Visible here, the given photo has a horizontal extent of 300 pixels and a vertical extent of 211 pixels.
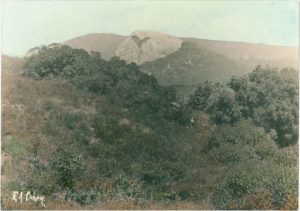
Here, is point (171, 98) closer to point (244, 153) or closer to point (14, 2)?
point (244, 153)

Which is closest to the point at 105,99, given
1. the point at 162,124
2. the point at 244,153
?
the point at 162,124

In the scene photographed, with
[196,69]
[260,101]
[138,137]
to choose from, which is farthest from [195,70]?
[138,137]

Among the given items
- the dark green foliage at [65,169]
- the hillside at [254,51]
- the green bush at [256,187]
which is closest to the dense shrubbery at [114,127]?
the dark green foliage at [65,169]

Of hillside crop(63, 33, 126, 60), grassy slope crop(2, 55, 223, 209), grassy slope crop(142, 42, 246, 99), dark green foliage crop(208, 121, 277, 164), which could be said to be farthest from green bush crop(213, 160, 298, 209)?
hillside crop(63, 33, 126, 60)

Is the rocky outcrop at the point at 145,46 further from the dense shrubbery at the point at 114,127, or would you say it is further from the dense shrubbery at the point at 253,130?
the dense shrubbery at the point at 253,130

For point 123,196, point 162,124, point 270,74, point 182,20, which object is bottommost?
point 123,196

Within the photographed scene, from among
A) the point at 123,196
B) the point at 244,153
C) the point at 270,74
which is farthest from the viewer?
the point at 270,74

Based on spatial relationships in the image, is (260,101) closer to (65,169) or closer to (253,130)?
(253,130)
